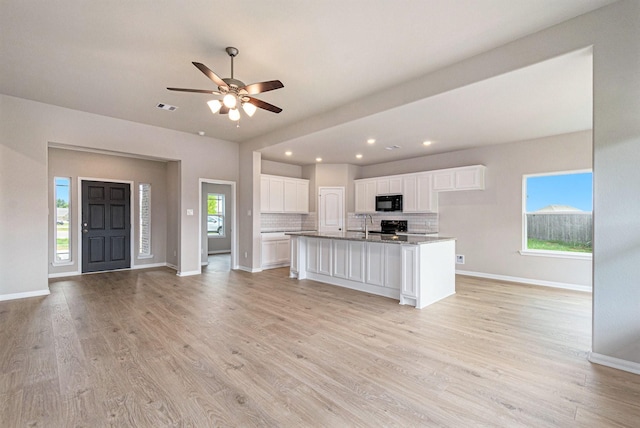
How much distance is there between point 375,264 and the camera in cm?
473

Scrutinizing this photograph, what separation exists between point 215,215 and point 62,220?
4577 millimetres

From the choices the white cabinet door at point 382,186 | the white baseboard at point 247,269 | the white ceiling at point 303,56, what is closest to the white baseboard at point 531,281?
the white cabinet door at point 382,186

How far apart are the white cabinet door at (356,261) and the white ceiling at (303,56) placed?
193cm

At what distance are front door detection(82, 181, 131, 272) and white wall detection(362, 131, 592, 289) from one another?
7115 millimetres

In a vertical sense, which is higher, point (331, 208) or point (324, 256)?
point (331, 208)

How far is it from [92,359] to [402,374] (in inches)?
103

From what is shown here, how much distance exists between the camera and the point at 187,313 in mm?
3805

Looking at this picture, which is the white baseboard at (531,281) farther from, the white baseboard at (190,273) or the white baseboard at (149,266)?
the white baseboard at (149,266)

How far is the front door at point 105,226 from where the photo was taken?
638 cm

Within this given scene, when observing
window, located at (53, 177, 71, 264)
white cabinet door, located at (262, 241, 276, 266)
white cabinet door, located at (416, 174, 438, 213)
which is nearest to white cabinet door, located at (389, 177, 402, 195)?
white cabinet door, located at (416, 174, 438, 213)

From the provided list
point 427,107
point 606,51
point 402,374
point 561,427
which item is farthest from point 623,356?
point 427,107

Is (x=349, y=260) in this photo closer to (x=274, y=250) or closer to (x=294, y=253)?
(x=294, y=253)

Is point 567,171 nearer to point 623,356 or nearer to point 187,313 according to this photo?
point 623,356

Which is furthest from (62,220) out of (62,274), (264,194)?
(264,194)
